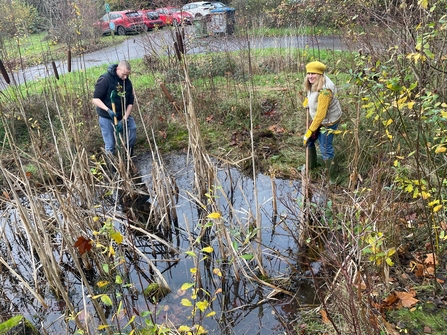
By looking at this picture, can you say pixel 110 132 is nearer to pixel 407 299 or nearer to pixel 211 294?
pixel 211 294

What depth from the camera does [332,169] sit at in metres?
4.49

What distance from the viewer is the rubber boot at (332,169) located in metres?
4.39

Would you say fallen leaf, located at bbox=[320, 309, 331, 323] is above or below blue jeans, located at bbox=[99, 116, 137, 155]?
below

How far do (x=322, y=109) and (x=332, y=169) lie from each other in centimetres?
84

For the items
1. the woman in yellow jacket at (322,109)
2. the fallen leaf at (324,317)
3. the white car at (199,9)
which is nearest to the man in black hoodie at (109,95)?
the woman in yellow jacket at (322,109)

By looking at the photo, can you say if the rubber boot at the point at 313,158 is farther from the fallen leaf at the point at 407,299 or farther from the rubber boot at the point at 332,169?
the fallen leaf at the point at 407,299

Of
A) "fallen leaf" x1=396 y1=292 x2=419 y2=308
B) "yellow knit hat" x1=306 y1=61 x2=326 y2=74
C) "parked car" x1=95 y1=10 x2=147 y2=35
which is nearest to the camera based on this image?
"fallen leaf" x1=396 y1=292 x2=419 y2=308

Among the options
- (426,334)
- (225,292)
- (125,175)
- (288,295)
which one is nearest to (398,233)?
(426,334)

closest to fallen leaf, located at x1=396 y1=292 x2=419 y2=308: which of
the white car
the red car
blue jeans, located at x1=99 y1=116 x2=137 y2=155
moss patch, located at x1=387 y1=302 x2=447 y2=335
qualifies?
moss patch, located at x1=387 y1=302 x2=447 y2=335

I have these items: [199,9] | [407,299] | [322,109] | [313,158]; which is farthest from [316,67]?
[199,9]

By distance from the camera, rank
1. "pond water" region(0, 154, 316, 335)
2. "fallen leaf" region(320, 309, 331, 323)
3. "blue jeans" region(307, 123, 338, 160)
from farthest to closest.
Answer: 1. "blue jeans" region(307, 123, 338, 160)
2. "pond water" region(0, 154, 316, 335)
3. "fallen leaf" region(320, 309, 331, 323)

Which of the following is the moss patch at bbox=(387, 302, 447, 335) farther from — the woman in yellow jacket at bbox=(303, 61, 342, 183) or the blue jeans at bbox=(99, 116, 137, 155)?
the blue jeans at bbox=(99, 116, 137, 155)

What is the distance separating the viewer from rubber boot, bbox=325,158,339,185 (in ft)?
14.4

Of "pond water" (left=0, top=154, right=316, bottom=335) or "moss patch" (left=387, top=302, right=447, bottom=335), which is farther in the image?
"pond water" (left=0, top=154, right=316, bottom=335)
